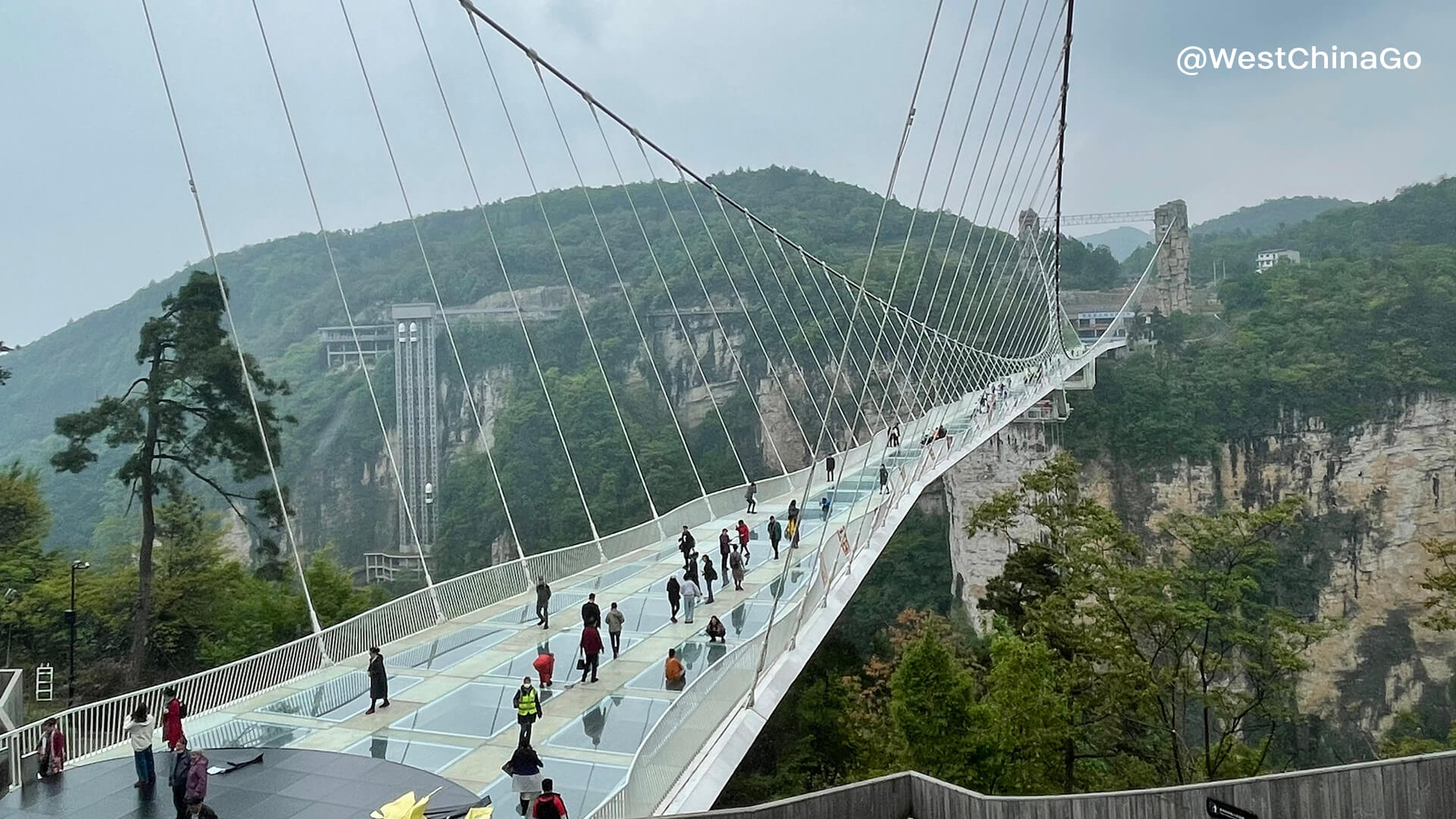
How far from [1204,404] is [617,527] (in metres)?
27.0

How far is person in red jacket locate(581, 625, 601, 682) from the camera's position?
808 centimetres

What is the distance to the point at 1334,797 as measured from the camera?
14.7 feet

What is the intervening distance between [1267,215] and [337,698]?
359 ft

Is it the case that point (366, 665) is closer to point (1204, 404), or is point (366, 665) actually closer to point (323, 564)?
point (323, 564)

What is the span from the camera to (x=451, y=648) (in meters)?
9.24

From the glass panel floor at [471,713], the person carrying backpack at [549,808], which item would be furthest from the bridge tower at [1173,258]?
the person carrying backpack at [549,808]

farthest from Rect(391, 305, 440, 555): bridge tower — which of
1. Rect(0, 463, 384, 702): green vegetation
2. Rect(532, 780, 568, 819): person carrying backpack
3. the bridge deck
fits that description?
Rect(532, 780, 568, 819): person carrying backpack

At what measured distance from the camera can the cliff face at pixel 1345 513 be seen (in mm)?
31328

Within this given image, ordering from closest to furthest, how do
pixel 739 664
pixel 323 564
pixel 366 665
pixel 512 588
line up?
pixel 739 664, pixel 366 665, pixel 512 588, pixel 323 564

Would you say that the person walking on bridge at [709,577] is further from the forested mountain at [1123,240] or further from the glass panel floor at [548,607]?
the forested mountain at [1123,240]

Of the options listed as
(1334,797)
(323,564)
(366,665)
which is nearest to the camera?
(1334,797)

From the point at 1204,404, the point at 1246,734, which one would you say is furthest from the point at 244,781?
the point at 1204,404

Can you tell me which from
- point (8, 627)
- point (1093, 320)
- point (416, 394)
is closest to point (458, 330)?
point (416, 394)

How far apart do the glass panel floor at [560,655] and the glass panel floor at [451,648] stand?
1.70ft
